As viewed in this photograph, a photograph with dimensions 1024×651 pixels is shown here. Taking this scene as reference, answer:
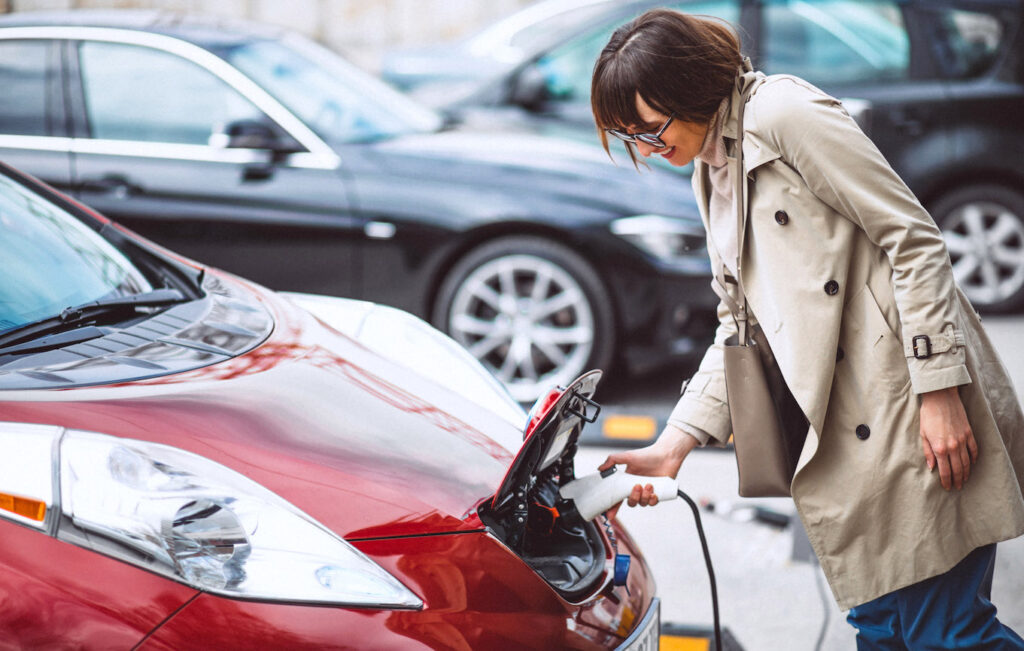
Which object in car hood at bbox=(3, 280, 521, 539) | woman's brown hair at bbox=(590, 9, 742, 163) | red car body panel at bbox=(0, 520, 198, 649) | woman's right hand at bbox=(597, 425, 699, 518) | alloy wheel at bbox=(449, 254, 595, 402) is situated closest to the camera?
red car body panel at bbox=(0, 520, 198, 649)

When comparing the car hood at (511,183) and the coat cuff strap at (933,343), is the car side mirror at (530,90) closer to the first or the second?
the car hood at (511,183)

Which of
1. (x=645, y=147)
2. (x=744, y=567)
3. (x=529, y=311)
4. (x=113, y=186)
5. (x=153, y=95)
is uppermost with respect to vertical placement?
(x=153, y=95)

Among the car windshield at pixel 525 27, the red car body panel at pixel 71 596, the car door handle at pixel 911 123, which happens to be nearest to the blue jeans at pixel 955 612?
the red car body panel at pixel 71 596

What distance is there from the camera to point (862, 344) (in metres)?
1.88

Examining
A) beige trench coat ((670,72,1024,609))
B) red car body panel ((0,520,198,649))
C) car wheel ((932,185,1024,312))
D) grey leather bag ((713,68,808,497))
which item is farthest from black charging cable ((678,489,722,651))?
car wheel ((932,185,1024,312))

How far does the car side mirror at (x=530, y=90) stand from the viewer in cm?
591

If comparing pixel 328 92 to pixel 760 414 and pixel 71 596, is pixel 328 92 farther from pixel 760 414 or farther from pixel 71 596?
pixel 71 596

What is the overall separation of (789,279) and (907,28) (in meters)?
4.75

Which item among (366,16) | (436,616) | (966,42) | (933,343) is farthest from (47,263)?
(366,16)

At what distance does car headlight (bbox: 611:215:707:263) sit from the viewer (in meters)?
4.54

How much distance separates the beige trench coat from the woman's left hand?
0.08ft

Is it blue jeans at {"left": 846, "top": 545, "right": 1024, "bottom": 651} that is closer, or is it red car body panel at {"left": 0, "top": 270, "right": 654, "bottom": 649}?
red car body panel at {"left": 0, "top": 270, "right": 654, "bottom": 649}

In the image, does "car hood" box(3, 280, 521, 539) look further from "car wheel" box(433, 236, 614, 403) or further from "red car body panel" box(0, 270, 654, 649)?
"car wheel" box(433, 236, 614, 403)

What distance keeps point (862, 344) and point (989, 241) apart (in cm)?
454
